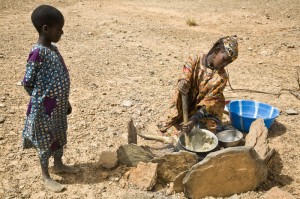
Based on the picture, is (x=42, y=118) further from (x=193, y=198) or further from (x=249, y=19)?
(x=249, y=19)

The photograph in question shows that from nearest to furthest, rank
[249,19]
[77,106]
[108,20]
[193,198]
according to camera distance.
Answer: [193,198]
[77,106]
[108,20]
[249,19]

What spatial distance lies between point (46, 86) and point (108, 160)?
1.00 metres

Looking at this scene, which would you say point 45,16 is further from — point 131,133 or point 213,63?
point 213,63

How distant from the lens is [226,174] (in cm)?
263

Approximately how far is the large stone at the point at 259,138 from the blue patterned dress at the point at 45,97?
1.79 meters

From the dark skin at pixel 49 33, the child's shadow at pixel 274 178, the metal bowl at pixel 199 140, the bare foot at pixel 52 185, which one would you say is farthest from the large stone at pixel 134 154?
the dark skin at pixel 49 33

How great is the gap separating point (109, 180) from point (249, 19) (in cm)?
743

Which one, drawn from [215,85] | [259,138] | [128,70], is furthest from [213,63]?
[128,70]

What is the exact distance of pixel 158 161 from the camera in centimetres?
280

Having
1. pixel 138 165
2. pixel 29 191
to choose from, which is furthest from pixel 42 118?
pixel 138 165

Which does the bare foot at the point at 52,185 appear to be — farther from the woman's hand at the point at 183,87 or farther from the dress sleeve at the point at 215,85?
the dress sleeve at the point at 215,85

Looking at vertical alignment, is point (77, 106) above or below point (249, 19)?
below

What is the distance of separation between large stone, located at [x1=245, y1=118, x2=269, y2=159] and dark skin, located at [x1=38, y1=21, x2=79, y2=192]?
1.71m

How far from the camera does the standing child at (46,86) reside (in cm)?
233
